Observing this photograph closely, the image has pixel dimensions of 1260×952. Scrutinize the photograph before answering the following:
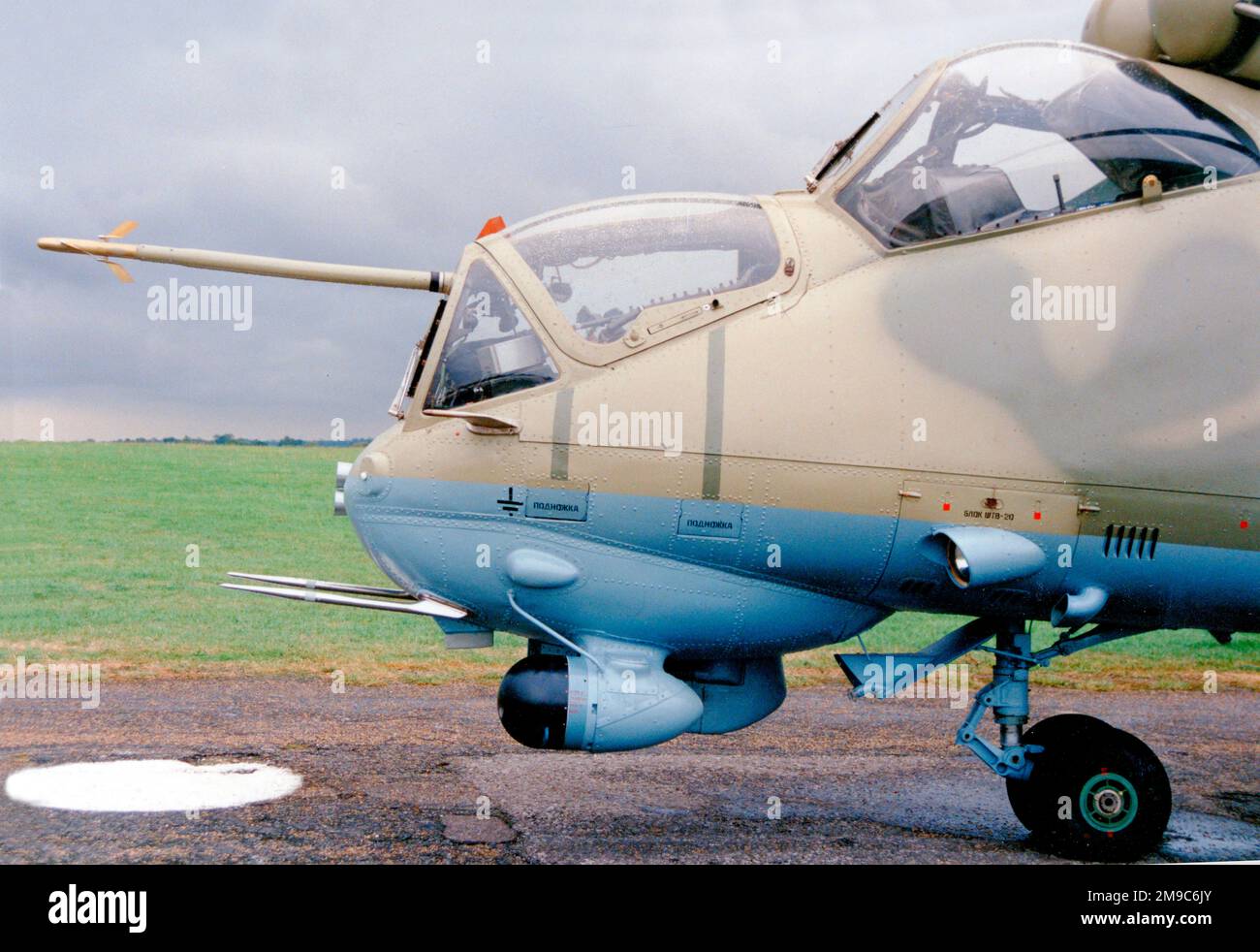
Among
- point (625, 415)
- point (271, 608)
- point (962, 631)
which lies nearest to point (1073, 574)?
point (962, 631)

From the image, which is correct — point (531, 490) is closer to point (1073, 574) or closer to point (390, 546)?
point (390, 546)

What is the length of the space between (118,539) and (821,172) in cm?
1372

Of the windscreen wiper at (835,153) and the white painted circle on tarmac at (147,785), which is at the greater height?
the windscreen wiper at (835,153)

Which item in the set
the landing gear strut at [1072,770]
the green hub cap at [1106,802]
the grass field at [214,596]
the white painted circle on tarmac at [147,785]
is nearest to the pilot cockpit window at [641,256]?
the landing gear strut at [1072,770]

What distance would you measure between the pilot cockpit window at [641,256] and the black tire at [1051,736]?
2.92m

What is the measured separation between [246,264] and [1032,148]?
13.8ft

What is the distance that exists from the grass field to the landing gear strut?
6263 mm

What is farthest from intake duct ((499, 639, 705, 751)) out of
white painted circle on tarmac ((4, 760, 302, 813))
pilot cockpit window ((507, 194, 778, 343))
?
white painted circle on tarmac ((4, 760, 302, 813))

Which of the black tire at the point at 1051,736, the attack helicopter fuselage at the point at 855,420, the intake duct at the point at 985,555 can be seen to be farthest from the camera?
the black tire at the point at 1051,736

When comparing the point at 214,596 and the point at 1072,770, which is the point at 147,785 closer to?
the point at 1072,770

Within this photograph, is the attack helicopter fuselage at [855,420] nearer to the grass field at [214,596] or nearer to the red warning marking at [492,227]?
the red warning marking at [492,227]

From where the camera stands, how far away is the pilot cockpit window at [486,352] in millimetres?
6023

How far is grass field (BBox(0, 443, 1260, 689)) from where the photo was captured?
1300 centimetres

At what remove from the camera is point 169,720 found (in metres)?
9.88
